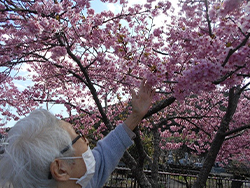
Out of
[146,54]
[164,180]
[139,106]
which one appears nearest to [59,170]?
[139,106]

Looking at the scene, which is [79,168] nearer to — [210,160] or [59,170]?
[59,170]

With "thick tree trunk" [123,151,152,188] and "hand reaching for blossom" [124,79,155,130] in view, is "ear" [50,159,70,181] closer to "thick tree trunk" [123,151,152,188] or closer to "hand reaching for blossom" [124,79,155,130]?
"hand reaching for blossom" [124,79,155,130]

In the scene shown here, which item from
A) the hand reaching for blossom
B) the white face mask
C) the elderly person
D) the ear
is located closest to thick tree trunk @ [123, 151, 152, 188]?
the hand reaching for blossom

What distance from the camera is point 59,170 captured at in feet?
3.32

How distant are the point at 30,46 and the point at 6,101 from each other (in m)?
4.54

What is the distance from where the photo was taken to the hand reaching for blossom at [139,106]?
4.55 ft

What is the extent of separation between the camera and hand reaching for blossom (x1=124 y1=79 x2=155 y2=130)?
1.39m

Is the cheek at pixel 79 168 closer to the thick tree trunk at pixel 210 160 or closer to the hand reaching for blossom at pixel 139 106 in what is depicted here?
the hand reaching for blossom at pixel 139 106

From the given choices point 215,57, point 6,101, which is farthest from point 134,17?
point 6,101

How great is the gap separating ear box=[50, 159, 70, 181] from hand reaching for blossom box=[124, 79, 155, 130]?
0.48 meters

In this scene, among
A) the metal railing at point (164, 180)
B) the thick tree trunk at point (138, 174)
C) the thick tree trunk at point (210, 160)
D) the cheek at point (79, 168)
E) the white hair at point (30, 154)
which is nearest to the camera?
the white hair at point (30, 154)

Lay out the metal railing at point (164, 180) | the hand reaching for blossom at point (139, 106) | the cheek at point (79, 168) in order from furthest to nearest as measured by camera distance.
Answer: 1. the metal railing at point (164, 180)
2. the hand reaching for blossom at point (139, 106)
3. the cheek at point (79, 168)

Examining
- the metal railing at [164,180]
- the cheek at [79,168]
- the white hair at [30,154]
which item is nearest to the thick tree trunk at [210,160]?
the metal railing at [164,180]

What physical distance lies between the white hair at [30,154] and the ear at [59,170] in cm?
2
